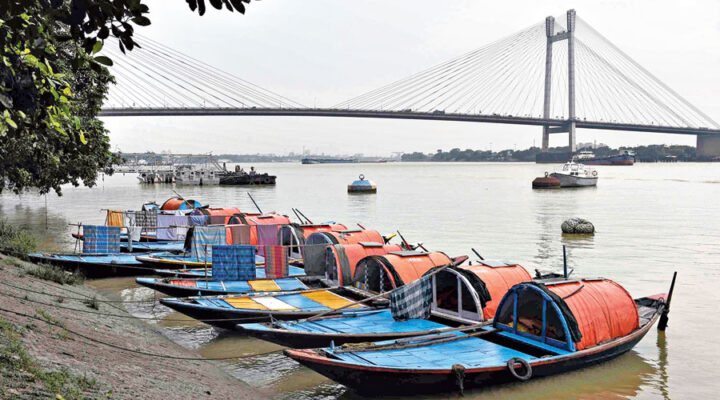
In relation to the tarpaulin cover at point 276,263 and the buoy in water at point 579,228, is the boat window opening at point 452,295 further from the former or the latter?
the buoy in water at point 579,228

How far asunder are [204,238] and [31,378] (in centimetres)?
1506

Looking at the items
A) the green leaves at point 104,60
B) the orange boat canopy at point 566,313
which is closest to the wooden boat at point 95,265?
the orange boat canopy at point 566,313

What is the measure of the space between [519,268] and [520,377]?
4.02m

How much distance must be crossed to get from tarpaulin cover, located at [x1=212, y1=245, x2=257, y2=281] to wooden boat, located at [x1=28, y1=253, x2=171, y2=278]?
13.8ft

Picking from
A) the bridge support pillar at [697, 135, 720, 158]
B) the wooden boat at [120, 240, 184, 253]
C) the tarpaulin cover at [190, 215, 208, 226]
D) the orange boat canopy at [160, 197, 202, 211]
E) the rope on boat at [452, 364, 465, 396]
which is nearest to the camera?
the rope on boat at [452, 364, 465, 396]

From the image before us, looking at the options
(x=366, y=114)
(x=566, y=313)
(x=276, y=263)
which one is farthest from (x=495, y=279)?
(x=366, y=114)

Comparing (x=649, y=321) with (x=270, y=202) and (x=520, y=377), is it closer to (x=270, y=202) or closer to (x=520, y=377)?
(x=520, y=377)

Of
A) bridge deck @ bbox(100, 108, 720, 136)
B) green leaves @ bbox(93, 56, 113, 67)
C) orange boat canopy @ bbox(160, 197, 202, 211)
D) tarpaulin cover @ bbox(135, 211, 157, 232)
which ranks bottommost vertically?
tarpaulin cover @ bbox(135, 211, 157, 232)

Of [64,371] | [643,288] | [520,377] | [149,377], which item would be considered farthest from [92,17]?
[643,288]

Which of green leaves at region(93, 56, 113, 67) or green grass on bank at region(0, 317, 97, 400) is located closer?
green leaves at region(93, 56, 113, 67)

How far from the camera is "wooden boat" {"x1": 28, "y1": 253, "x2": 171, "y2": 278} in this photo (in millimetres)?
19594

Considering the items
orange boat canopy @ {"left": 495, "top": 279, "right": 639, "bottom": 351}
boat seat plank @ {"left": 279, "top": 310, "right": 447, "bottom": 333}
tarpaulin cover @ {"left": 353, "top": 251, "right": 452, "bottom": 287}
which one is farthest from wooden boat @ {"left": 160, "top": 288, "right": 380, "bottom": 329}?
orange boat canopy @ {"left": 495, "top": 279, "right": 639, "bottom": 351}

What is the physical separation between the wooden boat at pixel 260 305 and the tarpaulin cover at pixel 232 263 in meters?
1.75

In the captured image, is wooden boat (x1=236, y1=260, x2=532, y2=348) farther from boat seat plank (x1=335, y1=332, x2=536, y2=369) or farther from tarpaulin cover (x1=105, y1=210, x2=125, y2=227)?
tarpaulin cover (x1=105, y1=210, x2=125, y2=227)
